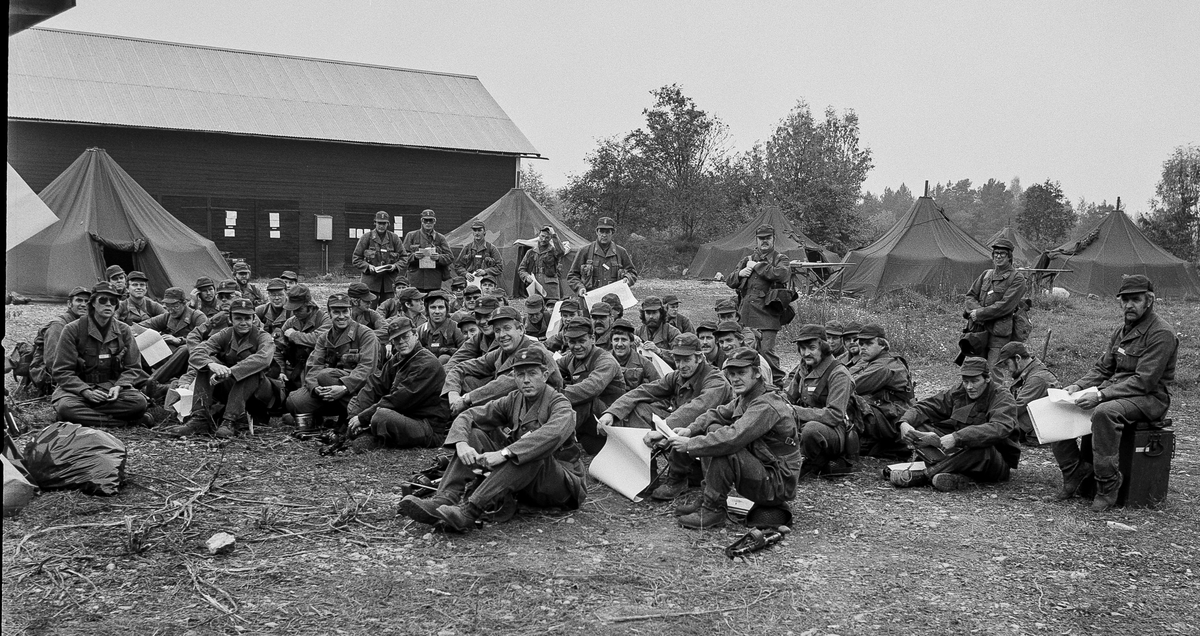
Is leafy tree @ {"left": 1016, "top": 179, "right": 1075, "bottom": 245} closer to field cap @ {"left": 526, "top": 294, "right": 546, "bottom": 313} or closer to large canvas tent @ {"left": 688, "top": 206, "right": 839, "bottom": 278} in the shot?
large canvas tent @ {"left": 688, "top": 206, "right": 839, "bottom": 278}

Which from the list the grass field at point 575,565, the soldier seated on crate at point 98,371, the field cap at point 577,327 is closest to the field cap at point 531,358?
the grass field at point 575,565

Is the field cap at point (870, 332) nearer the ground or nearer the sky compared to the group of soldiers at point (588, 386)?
nearer the sky

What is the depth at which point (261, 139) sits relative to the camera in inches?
1036

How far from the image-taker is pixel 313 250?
2709 cm

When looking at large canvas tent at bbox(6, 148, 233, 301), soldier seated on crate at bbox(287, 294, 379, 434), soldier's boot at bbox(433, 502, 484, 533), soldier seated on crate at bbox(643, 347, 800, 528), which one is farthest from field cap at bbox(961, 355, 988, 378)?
large canvas tent at bbox(6, 148, 233, 301)

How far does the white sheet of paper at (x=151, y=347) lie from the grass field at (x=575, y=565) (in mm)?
2319

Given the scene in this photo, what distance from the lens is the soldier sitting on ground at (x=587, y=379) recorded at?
7.47 meters

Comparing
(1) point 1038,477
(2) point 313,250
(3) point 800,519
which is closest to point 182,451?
(3) point 800,519

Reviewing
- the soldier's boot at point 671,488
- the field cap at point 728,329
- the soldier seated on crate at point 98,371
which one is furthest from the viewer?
the soldier seated on crate at point 98,371

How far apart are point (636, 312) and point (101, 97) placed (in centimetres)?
1600

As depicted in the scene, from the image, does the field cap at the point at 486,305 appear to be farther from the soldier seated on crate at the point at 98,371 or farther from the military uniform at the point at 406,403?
the soldier seated on crate at the point at 98,371

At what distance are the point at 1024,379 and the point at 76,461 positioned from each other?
7.41 m

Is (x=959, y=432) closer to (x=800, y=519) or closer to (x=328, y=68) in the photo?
(x=800, y=519)

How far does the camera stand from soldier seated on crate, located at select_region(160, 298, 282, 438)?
27.3 feet
